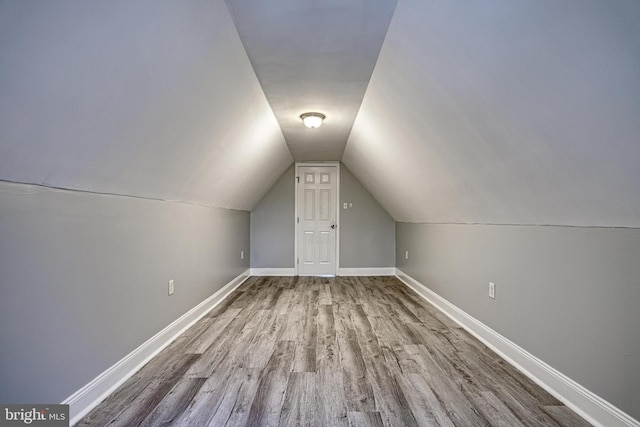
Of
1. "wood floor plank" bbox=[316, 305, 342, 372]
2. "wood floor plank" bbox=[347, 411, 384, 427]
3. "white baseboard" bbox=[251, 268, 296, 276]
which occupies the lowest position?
"wood floor plank" bbox=[347, 411, 384, 427]

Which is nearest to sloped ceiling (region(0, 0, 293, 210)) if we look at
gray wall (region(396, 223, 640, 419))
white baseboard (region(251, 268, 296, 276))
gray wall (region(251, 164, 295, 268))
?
gray wall (region(396, 223, 640, 419))

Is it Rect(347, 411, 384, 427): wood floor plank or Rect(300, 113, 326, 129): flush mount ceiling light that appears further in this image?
Rect(300, 113, 326, 129): flush mount ceiling light

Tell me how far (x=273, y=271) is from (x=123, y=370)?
4.02 m

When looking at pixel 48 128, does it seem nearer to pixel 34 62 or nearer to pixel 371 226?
pixel 34 62

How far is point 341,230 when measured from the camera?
6.17 metres

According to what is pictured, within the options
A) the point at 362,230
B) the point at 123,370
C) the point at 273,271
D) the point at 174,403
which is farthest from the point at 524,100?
the point at 273,271

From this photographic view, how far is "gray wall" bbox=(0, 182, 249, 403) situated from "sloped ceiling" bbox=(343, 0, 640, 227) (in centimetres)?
189

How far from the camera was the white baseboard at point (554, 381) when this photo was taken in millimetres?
1645

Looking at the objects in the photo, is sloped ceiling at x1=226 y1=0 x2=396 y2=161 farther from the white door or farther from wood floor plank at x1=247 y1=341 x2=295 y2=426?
the white door

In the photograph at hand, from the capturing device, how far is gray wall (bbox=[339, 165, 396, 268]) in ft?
20.2

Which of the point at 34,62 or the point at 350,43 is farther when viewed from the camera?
the point at 350,43

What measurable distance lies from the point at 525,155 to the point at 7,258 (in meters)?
2.33

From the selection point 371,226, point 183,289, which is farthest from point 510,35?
point 371,226

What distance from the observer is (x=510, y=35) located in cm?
142
